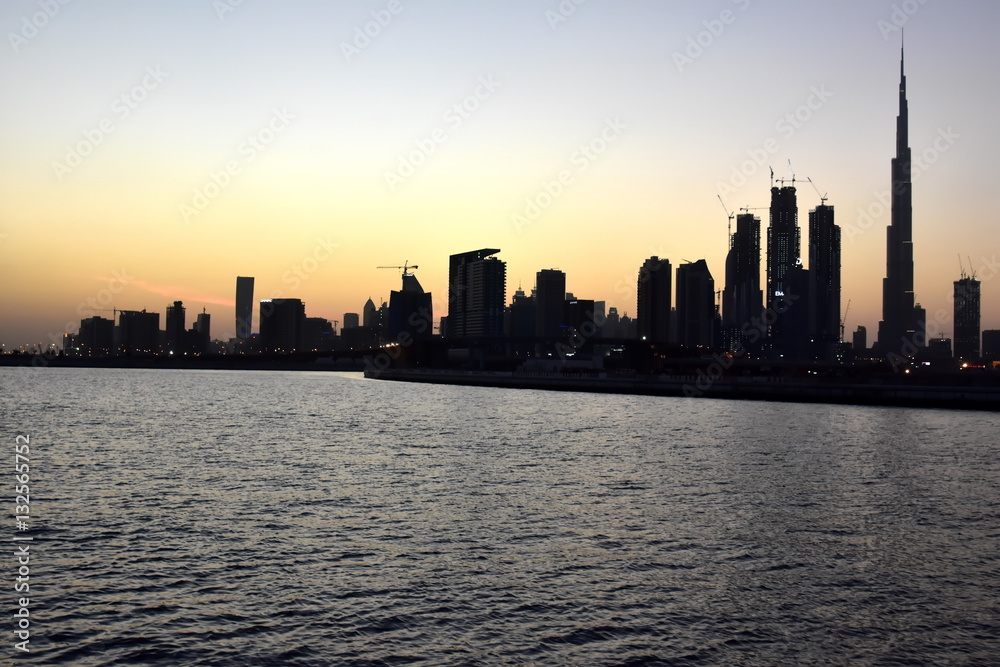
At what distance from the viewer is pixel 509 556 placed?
2455cm

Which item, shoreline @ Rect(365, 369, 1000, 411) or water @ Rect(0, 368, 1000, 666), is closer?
water @ Rect(0, 368, 1000, 666)

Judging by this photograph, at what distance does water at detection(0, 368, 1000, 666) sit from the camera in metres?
17.3

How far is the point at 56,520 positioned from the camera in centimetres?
2919

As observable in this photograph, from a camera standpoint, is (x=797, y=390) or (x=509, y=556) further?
(x=797, y=390)

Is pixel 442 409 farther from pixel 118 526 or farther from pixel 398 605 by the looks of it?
pixel 398 605

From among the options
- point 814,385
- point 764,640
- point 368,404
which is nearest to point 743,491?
point 764,640

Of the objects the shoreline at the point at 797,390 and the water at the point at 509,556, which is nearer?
the water at the point at 509,556

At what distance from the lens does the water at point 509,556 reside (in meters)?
17.3

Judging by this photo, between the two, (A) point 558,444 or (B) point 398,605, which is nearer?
(B) point 398,605

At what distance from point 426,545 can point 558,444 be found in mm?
33554

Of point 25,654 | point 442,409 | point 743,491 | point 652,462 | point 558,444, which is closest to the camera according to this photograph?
point 25,654

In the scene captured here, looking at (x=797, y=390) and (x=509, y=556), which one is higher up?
(x=797, y=390)

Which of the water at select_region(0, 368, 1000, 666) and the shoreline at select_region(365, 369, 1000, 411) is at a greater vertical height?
the shoreline at select_region(365, 369, 1000, 411)

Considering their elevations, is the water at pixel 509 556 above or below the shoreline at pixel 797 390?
below
